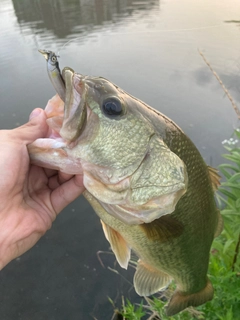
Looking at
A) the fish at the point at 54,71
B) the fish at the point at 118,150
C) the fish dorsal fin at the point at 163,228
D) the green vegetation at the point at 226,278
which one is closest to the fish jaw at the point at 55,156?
the fish at the point at 118,150

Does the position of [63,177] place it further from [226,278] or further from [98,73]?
[98,73]

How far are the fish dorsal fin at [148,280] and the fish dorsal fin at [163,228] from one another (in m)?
A: 0.38

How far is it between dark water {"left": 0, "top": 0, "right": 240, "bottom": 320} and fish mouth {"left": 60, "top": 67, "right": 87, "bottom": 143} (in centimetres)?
197

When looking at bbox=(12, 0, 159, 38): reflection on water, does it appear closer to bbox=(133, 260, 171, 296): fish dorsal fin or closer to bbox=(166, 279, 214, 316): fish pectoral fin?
bbox=(133, 260, 171, 296): fish dorsal fin

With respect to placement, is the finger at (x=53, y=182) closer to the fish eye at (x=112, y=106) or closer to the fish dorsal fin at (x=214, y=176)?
the fish eye at (x=112, y=106)

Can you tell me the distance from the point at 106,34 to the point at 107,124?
7233 millimetres

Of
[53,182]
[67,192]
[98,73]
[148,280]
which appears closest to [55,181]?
[53,182]

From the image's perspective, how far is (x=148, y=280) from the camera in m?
1.70

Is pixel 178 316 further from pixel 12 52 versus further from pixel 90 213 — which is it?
pixel 12 52

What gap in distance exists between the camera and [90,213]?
132 inches

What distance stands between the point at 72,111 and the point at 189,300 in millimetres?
1229

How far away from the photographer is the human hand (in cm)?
128

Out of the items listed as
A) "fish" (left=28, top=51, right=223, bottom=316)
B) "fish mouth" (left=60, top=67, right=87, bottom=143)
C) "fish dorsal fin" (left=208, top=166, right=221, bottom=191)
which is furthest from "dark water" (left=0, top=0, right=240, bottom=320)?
"fish mouth" (left=60, top=67, right=87, bottom=143)

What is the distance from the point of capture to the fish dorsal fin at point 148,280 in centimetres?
170
